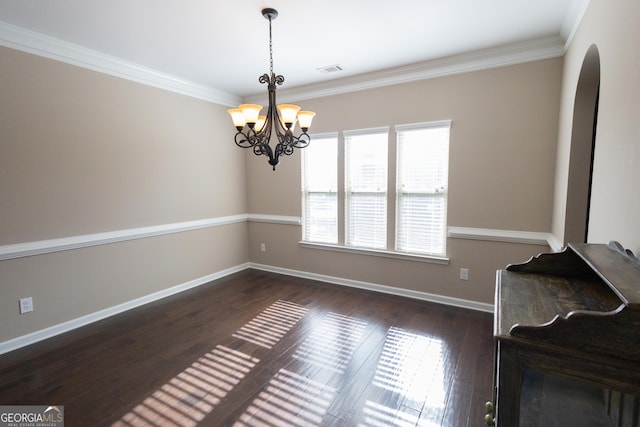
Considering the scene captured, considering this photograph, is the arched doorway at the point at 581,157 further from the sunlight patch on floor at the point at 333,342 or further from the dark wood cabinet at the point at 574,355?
the sunlight patch on floor at the point at 333,342

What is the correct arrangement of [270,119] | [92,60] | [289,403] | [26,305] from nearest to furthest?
[289,403] < [270,119] < [26,305] < [92,60]

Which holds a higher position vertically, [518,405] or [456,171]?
[456,171]

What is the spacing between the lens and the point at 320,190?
14.0 feet

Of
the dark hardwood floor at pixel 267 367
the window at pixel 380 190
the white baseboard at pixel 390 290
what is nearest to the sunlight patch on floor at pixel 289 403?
the dark hardwood floor at pixel 267 367

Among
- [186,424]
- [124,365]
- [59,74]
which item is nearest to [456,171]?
[186,424]

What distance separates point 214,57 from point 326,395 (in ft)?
10.7

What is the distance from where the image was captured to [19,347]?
2678 millimetres

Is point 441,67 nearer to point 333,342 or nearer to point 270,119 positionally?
point 270,119

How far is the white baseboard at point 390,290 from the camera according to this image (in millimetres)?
3359

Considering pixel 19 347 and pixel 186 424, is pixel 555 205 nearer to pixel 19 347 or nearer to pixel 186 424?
pixel 186 424

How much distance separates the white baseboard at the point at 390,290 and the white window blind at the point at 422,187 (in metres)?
0.51

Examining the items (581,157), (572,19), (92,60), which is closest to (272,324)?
(581,157)

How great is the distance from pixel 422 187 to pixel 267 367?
8.06 feet

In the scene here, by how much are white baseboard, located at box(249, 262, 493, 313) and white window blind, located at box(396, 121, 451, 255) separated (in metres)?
0.51
